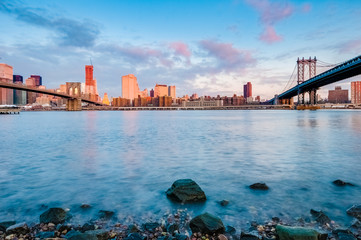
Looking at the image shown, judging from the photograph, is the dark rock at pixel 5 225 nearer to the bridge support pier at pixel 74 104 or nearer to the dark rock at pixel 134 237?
the dark rock at pixel 134 237

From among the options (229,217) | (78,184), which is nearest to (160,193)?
(229,217)

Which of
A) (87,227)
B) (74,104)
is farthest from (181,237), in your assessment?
(74,104)

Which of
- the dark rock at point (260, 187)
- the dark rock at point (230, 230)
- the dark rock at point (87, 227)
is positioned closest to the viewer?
the dark rock at point (230, 230)

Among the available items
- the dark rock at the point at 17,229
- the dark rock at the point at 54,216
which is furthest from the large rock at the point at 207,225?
the dark rock at the point at 17,229

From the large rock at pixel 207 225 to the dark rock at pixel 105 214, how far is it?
197cm

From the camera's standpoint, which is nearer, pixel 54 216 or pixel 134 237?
pixel 134 237

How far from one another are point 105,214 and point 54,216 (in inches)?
43.3

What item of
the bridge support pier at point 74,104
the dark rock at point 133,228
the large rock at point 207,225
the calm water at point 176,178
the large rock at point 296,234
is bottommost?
the calm water at point 176,178

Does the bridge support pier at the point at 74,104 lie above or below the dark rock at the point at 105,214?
above

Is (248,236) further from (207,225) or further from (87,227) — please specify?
(87,227)

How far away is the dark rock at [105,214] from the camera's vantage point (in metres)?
5.77

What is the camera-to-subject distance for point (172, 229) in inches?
201

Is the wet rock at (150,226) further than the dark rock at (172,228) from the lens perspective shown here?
Yes

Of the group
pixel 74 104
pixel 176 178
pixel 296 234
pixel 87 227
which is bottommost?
pixel 176 178
